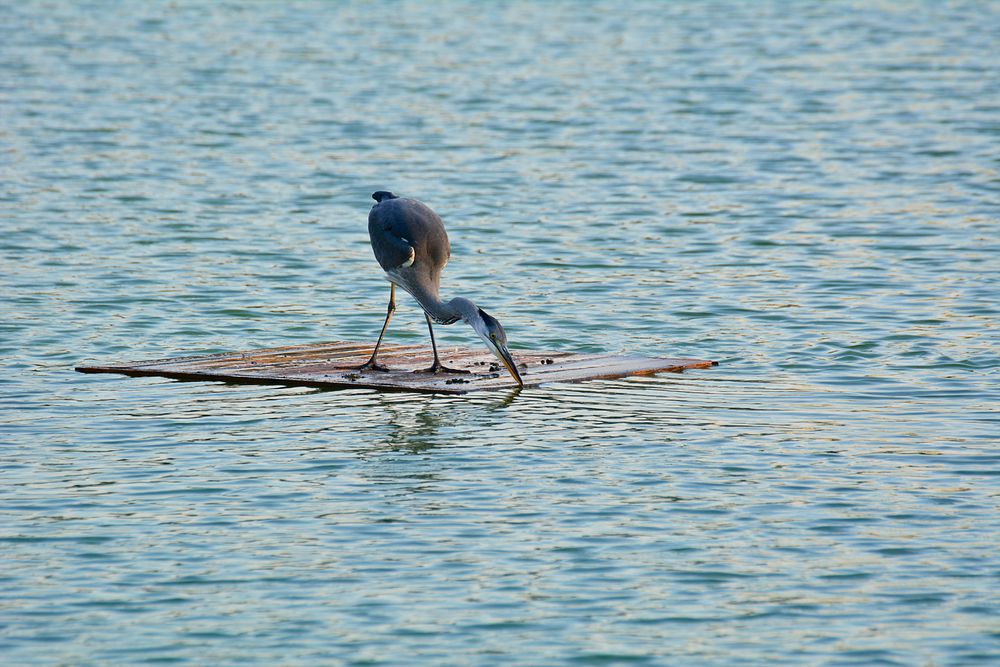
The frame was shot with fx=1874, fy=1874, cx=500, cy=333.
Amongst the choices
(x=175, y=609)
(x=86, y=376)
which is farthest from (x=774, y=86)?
(x=175, y=609)

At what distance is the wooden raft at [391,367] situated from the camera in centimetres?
1510

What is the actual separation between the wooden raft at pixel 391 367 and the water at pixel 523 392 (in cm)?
16

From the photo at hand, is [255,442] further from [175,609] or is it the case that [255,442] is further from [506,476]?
[175,609]

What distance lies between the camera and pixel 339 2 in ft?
209

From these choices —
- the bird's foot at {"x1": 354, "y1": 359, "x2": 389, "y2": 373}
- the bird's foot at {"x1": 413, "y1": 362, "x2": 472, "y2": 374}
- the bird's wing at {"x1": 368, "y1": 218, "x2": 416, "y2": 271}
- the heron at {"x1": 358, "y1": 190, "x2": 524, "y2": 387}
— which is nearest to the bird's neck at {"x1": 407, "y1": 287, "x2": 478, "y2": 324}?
the heron at {"x1": 358, "y1": 190, "x2": 524, "y2": 387}

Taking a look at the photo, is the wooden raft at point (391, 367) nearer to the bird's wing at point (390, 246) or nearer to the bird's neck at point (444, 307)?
the bird's neck at point (444, 307)

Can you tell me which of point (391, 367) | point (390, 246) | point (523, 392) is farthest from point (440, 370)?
point (390, 246)

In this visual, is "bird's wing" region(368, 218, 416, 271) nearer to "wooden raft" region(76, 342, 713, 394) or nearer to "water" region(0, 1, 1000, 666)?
"wooden raft" region(76, 342, 713, 394)

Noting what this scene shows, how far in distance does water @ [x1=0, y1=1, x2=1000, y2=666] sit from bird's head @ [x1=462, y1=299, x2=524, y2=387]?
40 cm

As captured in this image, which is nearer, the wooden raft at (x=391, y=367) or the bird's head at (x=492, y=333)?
the bird's head at (x=492, y=333)

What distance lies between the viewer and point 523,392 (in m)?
15.2

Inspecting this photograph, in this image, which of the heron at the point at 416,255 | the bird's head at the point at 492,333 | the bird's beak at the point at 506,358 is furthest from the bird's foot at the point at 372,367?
the bird's beak at the point at 506,358

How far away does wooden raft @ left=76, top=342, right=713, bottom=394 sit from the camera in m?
15.1

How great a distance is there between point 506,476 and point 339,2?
5286cm
